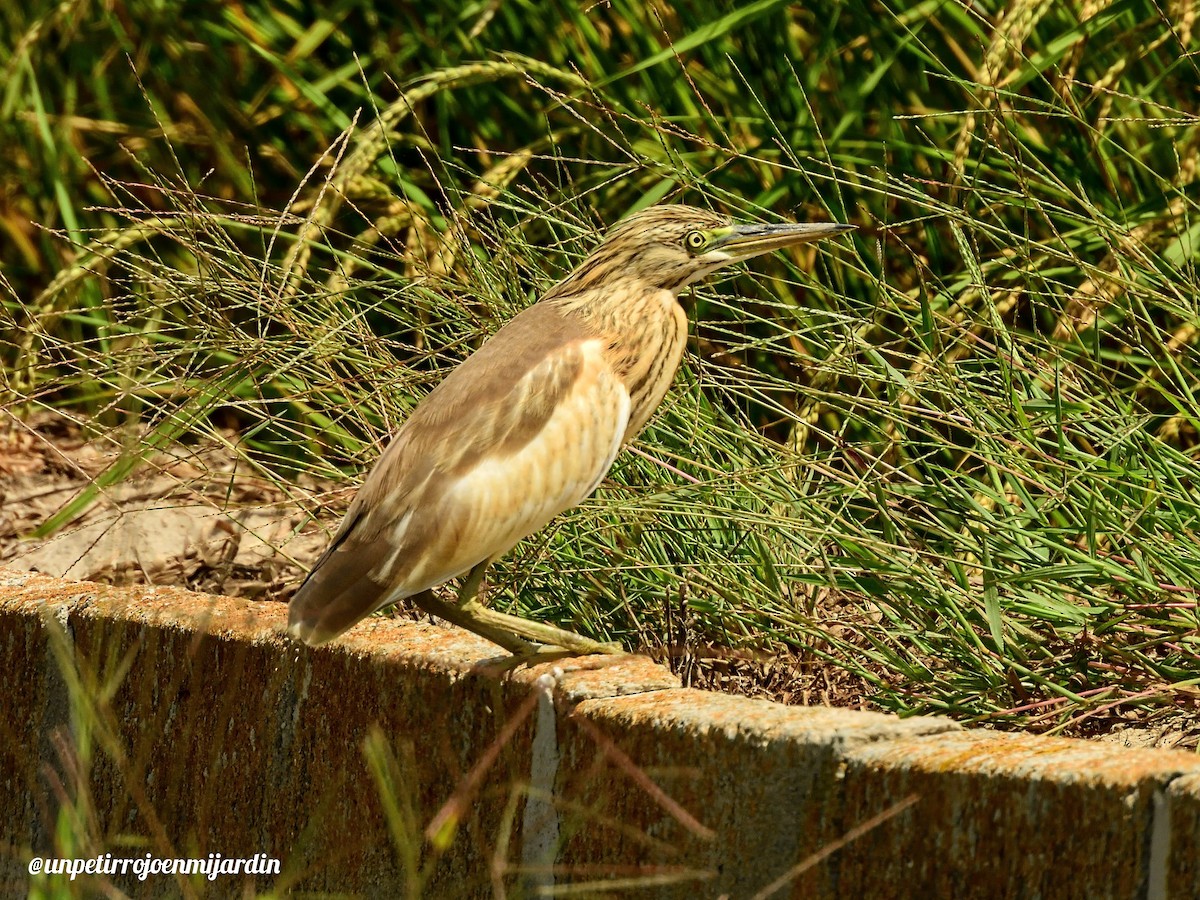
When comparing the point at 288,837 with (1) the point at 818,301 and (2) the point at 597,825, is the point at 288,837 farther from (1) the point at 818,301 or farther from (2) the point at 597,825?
(1) the point at 818,301

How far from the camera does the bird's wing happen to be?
312 cm

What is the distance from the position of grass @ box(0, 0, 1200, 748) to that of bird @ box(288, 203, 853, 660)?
124 mm

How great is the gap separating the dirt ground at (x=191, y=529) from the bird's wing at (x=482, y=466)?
44 centimetres

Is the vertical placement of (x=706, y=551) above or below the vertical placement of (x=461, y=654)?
below

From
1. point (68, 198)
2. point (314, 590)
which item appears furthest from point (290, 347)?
point (68, 198)

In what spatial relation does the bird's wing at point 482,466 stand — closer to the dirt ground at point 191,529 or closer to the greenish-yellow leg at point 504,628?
the greenish-yellow leg at point 504,628

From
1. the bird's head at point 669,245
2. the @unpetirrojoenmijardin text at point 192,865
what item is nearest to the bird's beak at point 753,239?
the bird's head at point 669,245

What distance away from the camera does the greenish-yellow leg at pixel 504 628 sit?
318 cm

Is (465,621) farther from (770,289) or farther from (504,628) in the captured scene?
(770,289)

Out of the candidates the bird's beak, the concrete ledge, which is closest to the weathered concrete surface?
the concrete ledge

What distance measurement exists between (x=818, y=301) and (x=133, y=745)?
2.12 m

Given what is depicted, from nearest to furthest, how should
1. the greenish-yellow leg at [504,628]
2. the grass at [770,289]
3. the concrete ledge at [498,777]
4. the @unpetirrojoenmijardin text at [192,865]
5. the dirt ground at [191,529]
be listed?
the concrete ledge at [498,777], the @unpetirrojoenmijardin text at [192,865], the grass at [770,289], the greenish-yellow leg at [504,628], the dirt ground at [191,529]

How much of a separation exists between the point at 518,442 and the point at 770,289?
1.54m

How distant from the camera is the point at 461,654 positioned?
9.36ft
